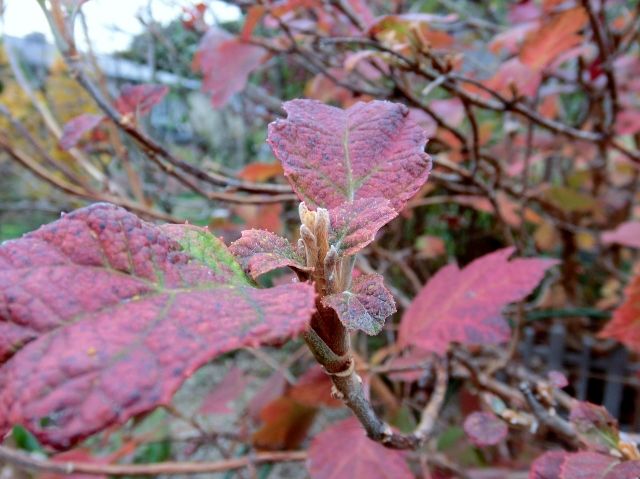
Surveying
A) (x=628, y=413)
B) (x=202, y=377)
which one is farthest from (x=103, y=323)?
(x=202, y=377)

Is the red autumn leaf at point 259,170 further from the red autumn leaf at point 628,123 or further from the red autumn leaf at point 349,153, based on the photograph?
the red autumn leaf at point 628,123

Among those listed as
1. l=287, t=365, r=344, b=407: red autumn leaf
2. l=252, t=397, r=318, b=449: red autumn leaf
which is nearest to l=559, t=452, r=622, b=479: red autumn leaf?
l=287, t=365, r=344, b=407: red autumn leaf

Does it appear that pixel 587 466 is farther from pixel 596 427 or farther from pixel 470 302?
pixel 470 302

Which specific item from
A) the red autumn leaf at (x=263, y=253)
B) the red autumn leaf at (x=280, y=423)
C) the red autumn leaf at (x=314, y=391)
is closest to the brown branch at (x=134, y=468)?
the red autumn leaf at (x=314, y=391)

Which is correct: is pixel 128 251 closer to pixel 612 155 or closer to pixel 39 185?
pixel 612 155

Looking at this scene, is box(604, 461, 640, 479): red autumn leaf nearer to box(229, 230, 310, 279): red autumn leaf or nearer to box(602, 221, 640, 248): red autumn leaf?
box(229, 230, 310, 279): red autumn leaf

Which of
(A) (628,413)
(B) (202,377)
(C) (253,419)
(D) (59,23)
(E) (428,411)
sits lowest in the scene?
(B) (202,377)
